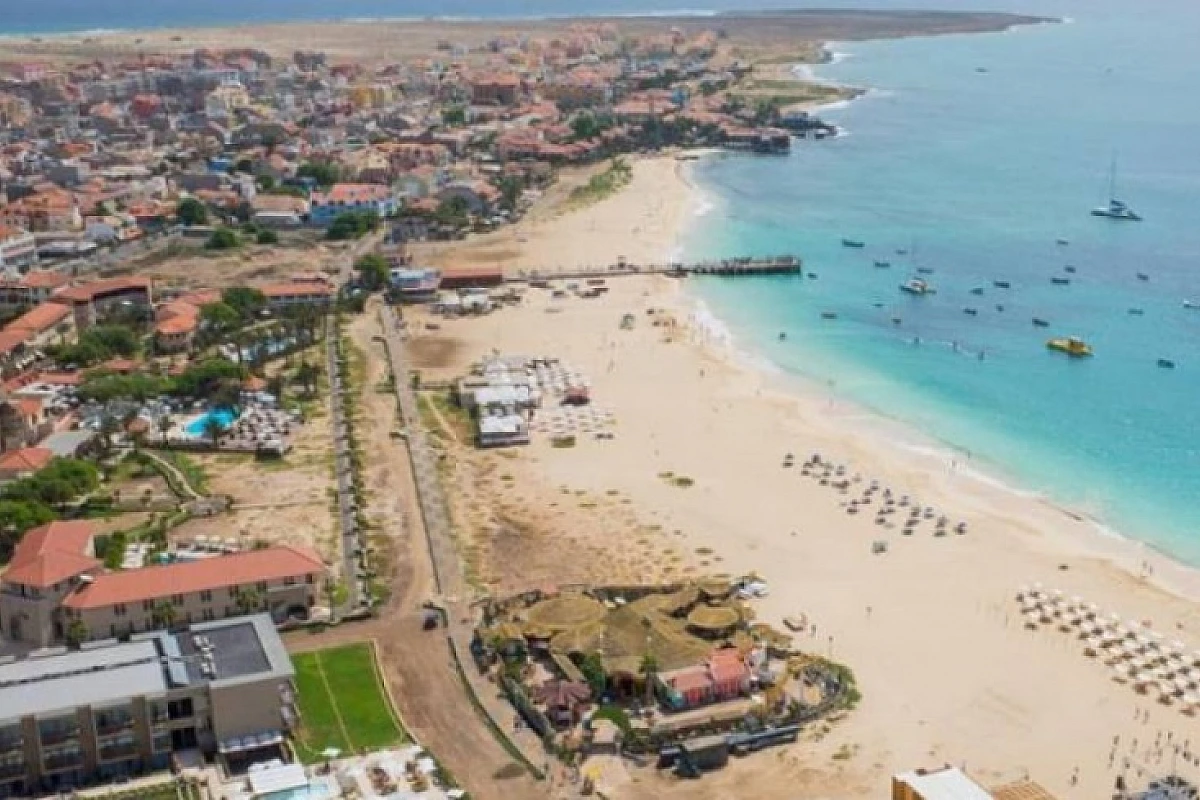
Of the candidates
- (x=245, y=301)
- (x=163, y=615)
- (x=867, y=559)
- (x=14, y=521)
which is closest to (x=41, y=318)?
(x=245, y=301)

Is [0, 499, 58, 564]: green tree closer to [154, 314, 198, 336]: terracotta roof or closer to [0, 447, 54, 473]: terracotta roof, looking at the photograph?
[0, 447, 54, 473]: terracotta roof

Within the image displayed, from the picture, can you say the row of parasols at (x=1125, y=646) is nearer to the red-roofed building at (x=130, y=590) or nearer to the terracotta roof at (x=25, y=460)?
the red-roofed building at (x=130, y=590)

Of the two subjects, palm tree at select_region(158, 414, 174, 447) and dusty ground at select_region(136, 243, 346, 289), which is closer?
palm tree at select_region(158, 414, 174, 447)

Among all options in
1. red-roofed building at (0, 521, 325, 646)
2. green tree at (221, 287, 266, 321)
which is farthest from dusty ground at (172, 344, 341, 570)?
green tree at (221, 287, 266, 321)

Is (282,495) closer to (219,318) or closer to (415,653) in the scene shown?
(415,653)

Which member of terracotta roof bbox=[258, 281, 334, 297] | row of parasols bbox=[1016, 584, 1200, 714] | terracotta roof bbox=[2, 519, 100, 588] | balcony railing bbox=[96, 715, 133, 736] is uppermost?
terracotta roof bbox=[2, 519, 100, 588]

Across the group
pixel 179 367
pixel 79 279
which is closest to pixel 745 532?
pixel 179 367

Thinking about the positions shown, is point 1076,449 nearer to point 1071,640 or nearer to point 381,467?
point 1071,640

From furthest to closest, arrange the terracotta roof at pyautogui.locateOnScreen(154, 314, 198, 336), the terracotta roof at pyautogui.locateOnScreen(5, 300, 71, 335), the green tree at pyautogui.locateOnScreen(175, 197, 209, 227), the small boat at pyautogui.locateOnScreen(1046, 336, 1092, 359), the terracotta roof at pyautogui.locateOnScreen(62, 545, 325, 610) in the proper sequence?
the green tree at pyautogui.locateOnScreen(175, 197, 209, 227) → the small boat at pyautogui.locateOnScreen(1046, 336, 1092, 359) → the terracotta roof at pyautogui.locateOnScreen(154, 314, 198, 336) → the terracotta roof at pyautogui.locateOnScreen(5, 300, 71, 335) → the terracotta roof at pyautogui.locateOnScreen(62, 545, 325, 610)
